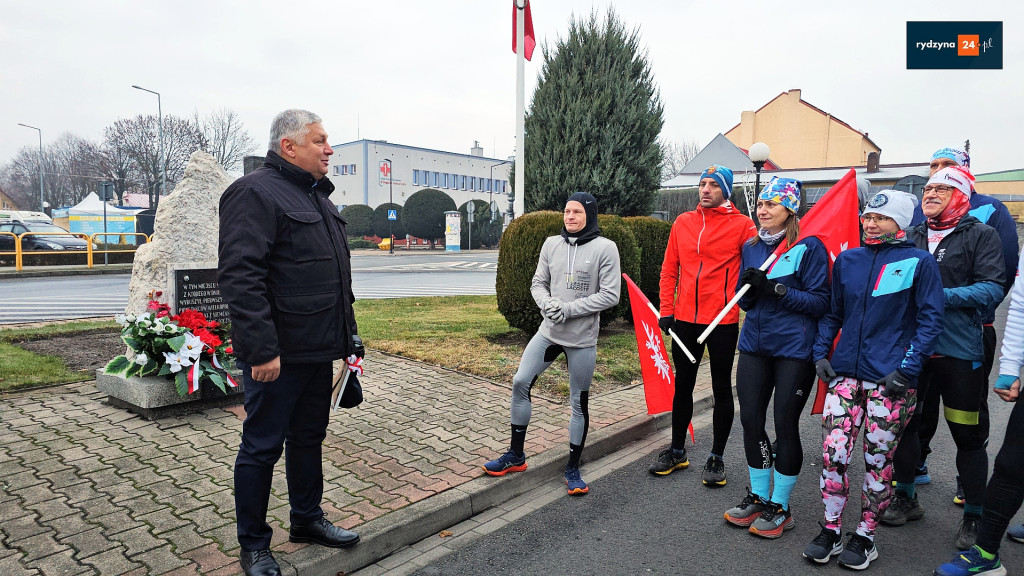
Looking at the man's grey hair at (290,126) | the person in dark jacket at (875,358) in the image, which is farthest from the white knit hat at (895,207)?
the man's grey hair at (290,126)

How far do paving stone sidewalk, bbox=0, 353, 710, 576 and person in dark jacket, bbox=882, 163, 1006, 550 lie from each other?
227cm

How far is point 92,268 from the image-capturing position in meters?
22.7

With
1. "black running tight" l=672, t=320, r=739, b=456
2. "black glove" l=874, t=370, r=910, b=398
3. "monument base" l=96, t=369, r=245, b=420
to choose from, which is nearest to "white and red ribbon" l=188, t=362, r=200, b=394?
"monument base" l=96, t=369, r=245, b=420

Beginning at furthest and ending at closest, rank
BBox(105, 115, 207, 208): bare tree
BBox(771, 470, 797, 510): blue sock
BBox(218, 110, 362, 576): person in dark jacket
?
BBox(105, 115, 207, 208): bare tree → BBox(771, 470, 797, 510): blue sock → BBox(218, 110, 362, 576): person in dark jacket

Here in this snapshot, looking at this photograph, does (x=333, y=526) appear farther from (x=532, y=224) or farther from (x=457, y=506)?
(x=532, y=224)

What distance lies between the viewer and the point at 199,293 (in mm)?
5613

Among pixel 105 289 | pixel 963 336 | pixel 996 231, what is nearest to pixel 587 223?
pixel 963 336

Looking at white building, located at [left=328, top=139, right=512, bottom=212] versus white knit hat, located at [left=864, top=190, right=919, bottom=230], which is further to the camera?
white building, located at [left=328, top=139, right=512, bottom=212]

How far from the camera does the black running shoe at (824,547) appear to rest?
10.7 ft

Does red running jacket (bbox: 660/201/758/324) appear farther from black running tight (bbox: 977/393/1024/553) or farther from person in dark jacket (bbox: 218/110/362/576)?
person in dark jacket (bbox: 218/110/362/576)

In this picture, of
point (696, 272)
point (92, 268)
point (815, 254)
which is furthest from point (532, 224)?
point (92, 268)

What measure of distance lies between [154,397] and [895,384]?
506 cm

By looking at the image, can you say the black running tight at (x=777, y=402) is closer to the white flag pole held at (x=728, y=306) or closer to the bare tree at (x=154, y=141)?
the white flag pole held at (x=728, y=306)

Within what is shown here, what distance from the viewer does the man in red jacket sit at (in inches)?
164
